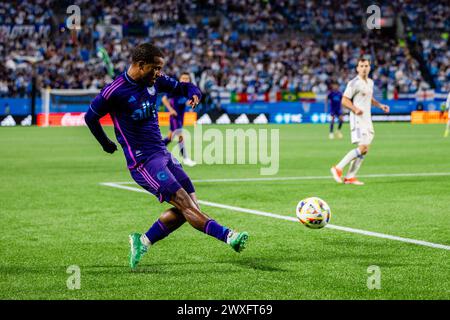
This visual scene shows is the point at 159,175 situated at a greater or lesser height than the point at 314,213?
greater

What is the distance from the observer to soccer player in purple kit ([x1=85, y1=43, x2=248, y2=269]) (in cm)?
764

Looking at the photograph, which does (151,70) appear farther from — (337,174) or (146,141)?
(337,174)

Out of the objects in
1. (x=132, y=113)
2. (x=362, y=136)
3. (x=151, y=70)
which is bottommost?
(x=362, y=136)

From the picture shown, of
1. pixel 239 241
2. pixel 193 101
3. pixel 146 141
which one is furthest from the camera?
pixel 193 101

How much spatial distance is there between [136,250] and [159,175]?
744 millimetres

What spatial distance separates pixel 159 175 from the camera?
776 cm

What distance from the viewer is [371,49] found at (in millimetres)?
56094

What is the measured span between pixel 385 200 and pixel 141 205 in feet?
12.7

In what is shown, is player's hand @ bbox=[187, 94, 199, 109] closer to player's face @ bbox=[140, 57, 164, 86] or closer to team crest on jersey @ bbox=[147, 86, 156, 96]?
team crest on jersey @ bbox=[147, 86, 156, 96]

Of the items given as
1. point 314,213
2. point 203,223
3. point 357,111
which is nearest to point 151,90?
point 203,223

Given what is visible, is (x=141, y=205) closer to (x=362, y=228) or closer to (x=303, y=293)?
(x=362, y=228)

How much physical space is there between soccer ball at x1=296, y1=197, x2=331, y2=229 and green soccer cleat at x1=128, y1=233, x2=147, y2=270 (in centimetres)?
207

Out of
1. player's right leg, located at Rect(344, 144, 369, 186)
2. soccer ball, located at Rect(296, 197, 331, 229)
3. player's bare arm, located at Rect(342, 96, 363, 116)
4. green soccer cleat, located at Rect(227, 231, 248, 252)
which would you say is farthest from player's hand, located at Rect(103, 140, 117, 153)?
player's right leg, located at Rect(344, 144, 369, 186)

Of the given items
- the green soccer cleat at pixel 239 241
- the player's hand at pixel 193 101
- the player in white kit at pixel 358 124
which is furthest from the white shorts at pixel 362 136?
the green soccer cleat at pixel 239 241
